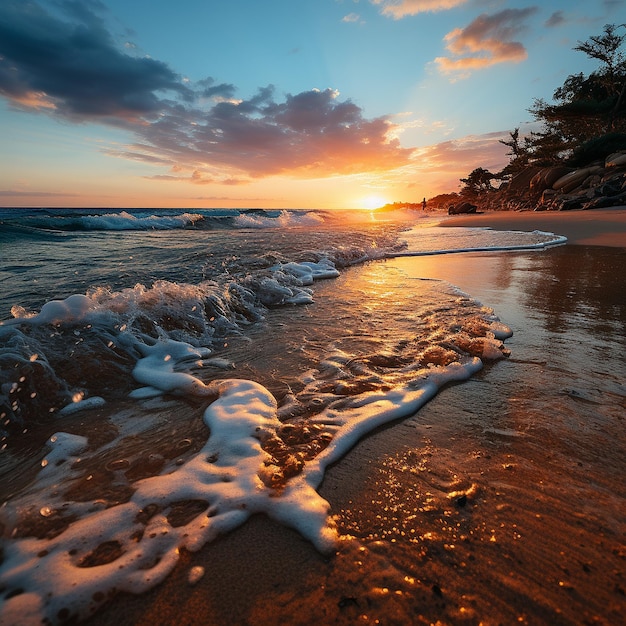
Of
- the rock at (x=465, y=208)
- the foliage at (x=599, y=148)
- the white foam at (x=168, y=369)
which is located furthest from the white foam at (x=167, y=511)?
the rock at (x=465, y=208)

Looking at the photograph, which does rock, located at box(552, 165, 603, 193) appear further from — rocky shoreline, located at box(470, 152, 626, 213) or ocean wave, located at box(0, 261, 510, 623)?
ocean wave, located at box(0, 261, 510, 623)

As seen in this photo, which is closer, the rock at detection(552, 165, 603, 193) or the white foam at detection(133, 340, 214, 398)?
the white foam at detection(133, 340, 214, 398)

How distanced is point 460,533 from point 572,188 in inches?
1066

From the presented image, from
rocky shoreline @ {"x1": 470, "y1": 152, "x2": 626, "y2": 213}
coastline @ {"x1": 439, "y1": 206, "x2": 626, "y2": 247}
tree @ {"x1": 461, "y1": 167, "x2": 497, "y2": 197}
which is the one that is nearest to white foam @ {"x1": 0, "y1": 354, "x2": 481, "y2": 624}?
coastline @ {"x1": 439, "y1": 206, "x2": 626, "y2": 247}

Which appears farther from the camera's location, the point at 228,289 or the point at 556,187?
the point at 556,187

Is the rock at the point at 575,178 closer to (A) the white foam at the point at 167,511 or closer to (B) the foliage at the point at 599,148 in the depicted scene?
(B) the foliage at the point at 599,148

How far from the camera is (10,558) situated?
1.15 metres

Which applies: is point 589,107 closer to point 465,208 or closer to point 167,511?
point 465,208

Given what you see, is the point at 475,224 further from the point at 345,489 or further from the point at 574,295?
Result: the point at 345,489

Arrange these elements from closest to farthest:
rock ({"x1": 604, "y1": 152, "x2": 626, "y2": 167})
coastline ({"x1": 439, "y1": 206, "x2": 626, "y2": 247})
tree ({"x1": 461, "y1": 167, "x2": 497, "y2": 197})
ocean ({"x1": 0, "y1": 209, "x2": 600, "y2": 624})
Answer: ocean ({"x1": 0, "y1": 209, "x2": 600, "y2": 624}) < coastline ({"x1": 439, "y1": 206, "x2": 626, "y2": 247}) < rock ({"x1": 604, "y1": 152, "x2": 626, "y2": 167}) < tree ({"x1": 461, "y1": 167, "x2": 497, "y2": 197})

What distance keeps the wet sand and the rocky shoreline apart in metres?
19.6

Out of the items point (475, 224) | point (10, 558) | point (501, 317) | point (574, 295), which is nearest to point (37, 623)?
point (10, 558)

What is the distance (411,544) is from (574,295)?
4238 millimetres

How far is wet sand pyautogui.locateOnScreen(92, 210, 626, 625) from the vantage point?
3.08 ft
